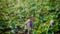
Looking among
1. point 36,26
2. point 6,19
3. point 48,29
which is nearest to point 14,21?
point 6,19

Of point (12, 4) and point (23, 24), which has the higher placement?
point (12, 4)

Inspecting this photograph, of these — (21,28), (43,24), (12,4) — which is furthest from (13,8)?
(43,24)

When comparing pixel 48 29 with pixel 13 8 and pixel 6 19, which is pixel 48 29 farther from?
pixel 13 8

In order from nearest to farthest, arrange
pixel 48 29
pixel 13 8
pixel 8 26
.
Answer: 1. pixel 48 29
2. pixel 8 26
3. pixel 13 8

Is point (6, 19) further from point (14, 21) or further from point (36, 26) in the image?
point (36, 26)

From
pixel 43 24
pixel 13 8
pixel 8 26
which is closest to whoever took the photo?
pixel 43 24

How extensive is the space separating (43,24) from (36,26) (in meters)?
0.16

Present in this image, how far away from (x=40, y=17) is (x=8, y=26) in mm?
735

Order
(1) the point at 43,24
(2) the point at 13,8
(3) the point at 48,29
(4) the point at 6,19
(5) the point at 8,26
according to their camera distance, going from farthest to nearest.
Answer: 1. (2) the point at 13,8
2. (4) the point at 6,19
3. (5) the point at 8,26
4. (1) the point at 43,24
5. (3) the point at 48,29

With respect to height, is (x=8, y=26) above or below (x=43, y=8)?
below

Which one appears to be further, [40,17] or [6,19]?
[6,19]

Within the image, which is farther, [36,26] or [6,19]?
[6,19]

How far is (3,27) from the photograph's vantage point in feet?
12.7

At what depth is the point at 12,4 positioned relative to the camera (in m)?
4.84
